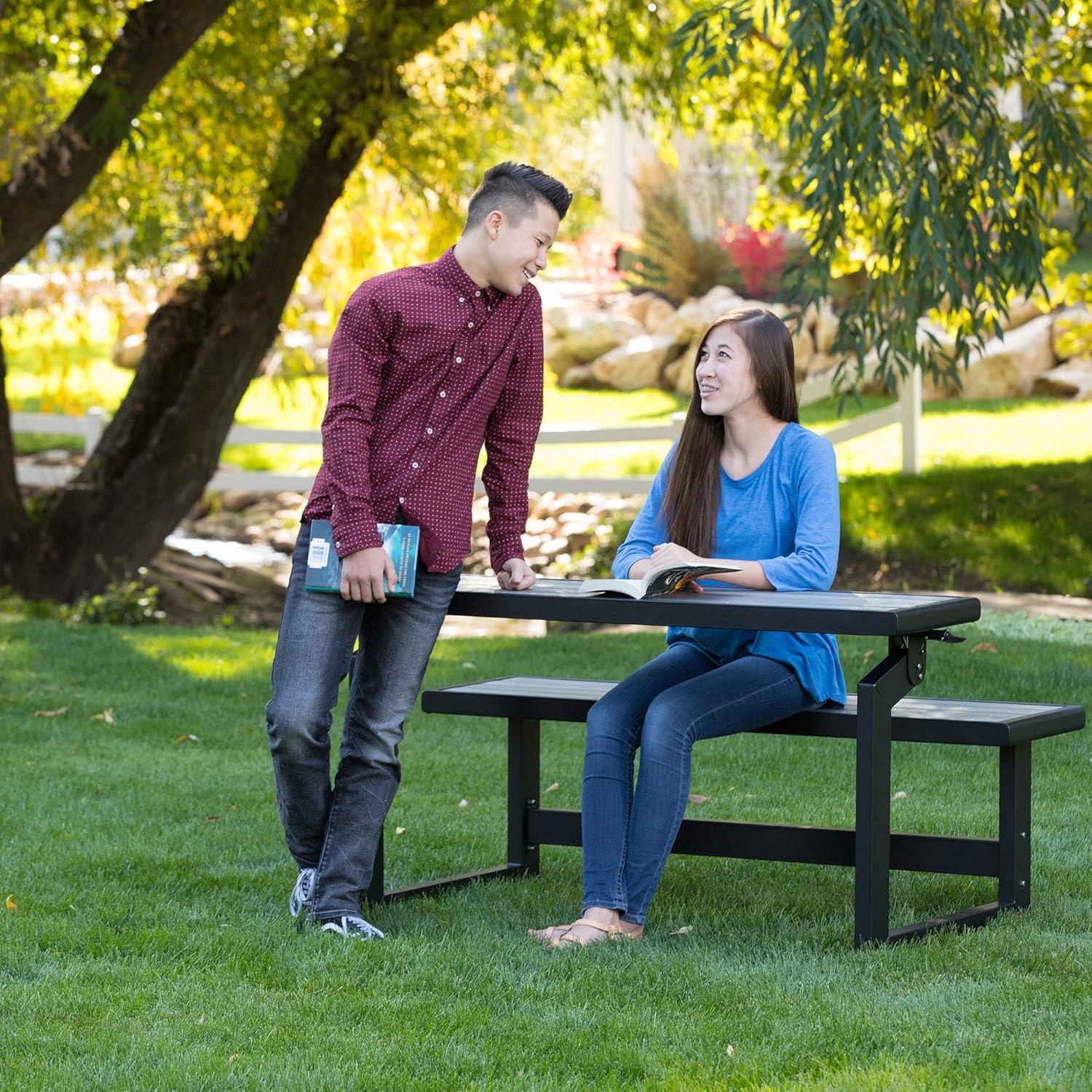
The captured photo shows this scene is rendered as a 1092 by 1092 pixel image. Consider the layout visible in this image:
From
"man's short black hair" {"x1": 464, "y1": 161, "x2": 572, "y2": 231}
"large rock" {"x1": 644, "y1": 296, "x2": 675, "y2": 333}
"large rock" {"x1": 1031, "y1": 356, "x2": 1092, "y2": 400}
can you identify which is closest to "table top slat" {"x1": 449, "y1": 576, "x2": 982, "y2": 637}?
"man's short black hair" {"x1": 464, "y1": 161, "x2": 572, "y2": 231}

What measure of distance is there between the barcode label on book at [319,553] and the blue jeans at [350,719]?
5 centimetres

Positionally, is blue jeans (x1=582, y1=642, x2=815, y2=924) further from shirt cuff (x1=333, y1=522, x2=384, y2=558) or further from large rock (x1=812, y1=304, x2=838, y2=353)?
large rock (x1=812, y1=304, x2=838, y2=353)

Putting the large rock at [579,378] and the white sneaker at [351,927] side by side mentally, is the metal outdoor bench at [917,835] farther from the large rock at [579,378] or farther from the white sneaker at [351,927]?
the large rock at [579,378]

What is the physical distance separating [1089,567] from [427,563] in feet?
29.0

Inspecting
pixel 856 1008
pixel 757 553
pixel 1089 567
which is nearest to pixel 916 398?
pixel 1089 567

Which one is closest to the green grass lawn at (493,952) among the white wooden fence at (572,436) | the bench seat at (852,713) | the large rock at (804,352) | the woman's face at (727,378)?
the bench seat at (852,713)

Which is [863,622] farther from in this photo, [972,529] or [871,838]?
[972,529]

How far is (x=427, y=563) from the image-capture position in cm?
380

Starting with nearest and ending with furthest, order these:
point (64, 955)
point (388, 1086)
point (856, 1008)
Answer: point (388, 1086) < point (856, 1008) < point (64, 955)

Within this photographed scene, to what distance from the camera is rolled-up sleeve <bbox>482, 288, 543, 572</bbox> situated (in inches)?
157

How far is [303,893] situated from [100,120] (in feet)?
18.4

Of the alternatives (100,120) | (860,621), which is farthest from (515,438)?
(100,120)

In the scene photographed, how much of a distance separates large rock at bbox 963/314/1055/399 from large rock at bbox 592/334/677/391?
447 cm

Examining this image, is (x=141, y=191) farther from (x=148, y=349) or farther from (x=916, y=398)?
(x=916, y=398)
